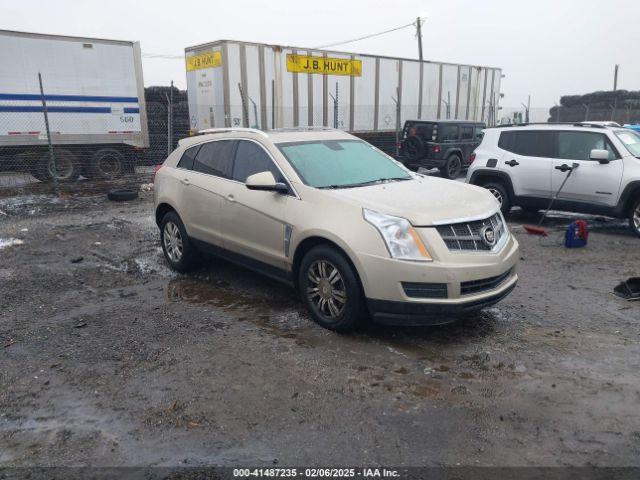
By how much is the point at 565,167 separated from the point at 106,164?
11092 millimetres

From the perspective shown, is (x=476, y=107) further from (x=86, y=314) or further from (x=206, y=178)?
(x=86, y=314)

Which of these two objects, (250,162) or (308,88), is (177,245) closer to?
(250,162)

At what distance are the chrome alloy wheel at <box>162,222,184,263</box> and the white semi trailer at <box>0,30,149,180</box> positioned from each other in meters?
7.98

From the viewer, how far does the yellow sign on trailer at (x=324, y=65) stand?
49.1ft

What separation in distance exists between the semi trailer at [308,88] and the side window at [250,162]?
8.94 meters

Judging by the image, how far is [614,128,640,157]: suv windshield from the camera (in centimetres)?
797

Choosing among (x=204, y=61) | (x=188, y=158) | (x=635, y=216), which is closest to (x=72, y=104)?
(x=204, y=61)

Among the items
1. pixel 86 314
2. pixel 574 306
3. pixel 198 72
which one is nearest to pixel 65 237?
pixel 86 314

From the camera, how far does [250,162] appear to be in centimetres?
520

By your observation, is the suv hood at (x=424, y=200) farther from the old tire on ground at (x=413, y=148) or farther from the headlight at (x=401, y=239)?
the old tire on ground at (x=413, y=148)

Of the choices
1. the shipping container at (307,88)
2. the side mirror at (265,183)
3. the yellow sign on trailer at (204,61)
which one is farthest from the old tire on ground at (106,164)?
the side mirror at (265,183)

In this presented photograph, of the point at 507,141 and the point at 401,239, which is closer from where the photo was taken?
the point at 401,239

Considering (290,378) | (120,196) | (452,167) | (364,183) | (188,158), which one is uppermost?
(188,158)

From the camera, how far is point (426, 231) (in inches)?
157
